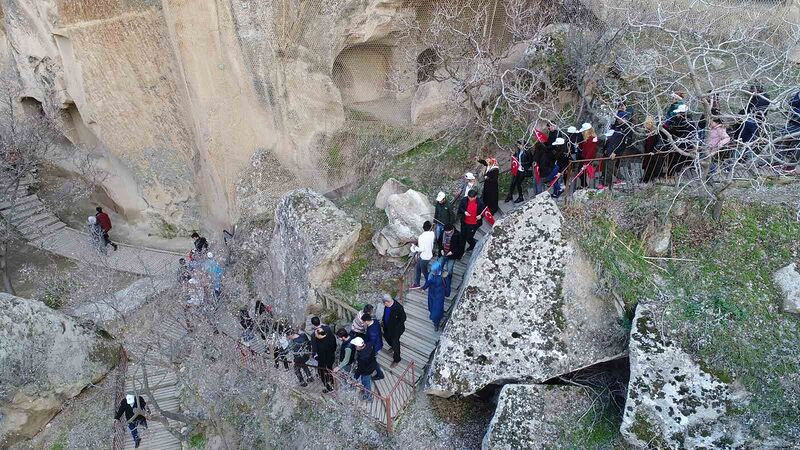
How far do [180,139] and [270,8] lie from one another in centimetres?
485

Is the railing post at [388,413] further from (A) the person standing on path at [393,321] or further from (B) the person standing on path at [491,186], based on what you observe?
(B) the person standing on path at [491,186]

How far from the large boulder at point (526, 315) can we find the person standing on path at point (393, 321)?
693mm

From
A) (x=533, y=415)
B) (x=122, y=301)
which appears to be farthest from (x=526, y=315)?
(x=122, y=301)

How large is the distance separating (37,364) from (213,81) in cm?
743

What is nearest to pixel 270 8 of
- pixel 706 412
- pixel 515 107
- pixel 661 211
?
pixel 515 107

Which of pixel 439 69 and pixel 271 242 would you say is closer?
pixel 271 242

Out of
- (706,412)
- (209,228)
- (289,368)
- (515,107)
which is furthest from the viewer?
(209,228)

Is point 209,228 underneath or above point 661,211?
underneath

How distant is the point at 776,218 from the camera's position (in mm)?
8609

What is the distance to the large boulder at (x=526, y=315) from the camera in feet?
27.7

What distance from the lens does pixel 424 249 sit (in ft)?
32.0

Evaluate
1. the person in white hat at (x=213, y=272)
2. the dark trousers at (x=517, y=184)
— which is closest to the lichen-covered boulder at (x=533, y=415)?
the dark trousers at (x=517, y=184)

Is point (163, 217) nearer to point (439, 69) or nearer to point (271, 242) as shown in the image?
point (271, 242)

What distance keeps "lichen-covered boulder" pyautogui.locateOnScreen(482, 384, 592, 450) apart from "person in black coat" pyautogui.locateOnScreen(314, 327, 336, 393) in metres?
2.61
